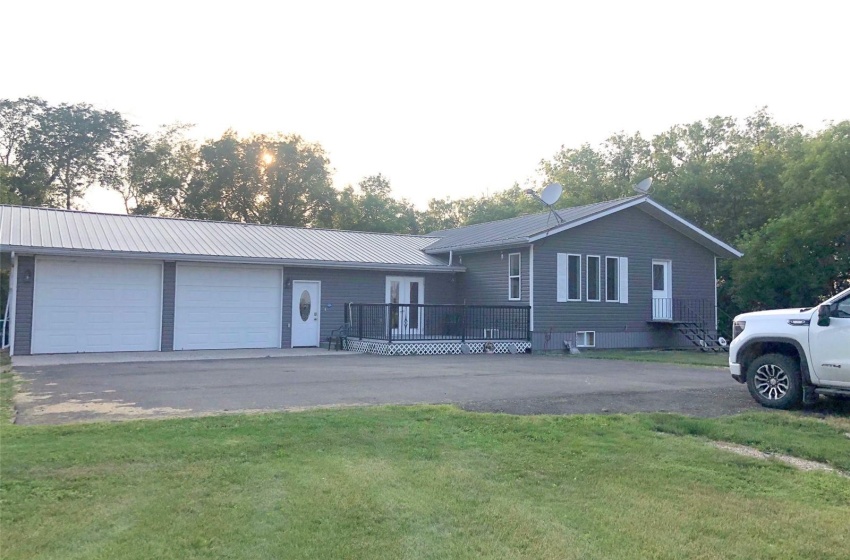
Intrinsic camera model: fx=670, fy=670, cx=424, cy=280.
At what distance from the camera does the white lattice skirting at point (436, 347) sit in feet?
55.9

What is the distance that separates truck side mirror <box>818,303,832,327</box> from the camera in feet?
27.0

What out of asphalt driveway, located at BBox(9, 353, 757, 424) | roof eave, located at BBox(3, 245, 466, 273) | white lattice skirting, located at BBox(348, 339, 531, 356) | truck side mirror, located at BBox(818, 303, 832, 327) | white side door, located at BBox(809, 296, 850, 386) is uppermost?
roof eave, located at BBox(3, 245, 466, 273)

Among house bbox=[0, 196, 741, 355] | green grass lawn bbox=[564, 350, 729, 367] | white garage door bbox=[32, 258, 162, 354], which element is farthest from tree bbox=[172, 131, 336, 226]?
green grass lawn bbox=[564, 350, 729, 367]

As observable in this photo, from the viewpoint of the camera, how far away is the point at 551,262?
62.8 feet

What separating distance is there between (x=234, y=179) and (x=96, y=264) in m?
24.9

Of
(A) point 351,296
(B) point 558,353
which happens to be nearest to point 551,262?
(B) point 558,353

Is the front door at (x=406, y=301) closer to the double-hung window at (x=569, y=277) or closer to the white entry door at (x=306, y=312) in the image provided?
the white entry door at (x=306, y=312)

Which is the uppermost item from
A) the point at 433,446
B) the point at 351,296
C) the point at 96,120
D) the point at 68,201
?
the point at 96,120

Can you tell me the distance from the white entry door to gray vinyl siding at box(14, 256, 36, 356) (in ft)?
21.2

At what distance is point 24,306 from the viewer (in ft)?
50.7

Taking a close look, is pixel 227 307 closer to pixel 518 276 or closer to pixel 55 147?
pixel 518 276

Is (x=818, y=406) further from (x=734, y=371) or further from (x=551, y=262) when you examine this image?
(x=551, y=262)

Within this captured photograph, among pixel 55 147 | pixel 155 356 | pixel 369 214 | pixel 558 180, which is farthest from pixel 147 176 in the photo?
pixel 155 356

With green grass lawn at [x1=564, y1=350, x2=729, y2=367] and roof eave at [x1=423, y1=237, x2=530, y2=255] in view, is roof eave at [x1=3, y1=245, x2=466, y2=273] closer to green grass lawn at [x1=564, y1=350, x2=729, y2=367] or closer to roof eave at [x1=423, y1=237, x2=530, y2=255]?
roof eave at [x1=423, y1=237, x2=530, y2=255]
